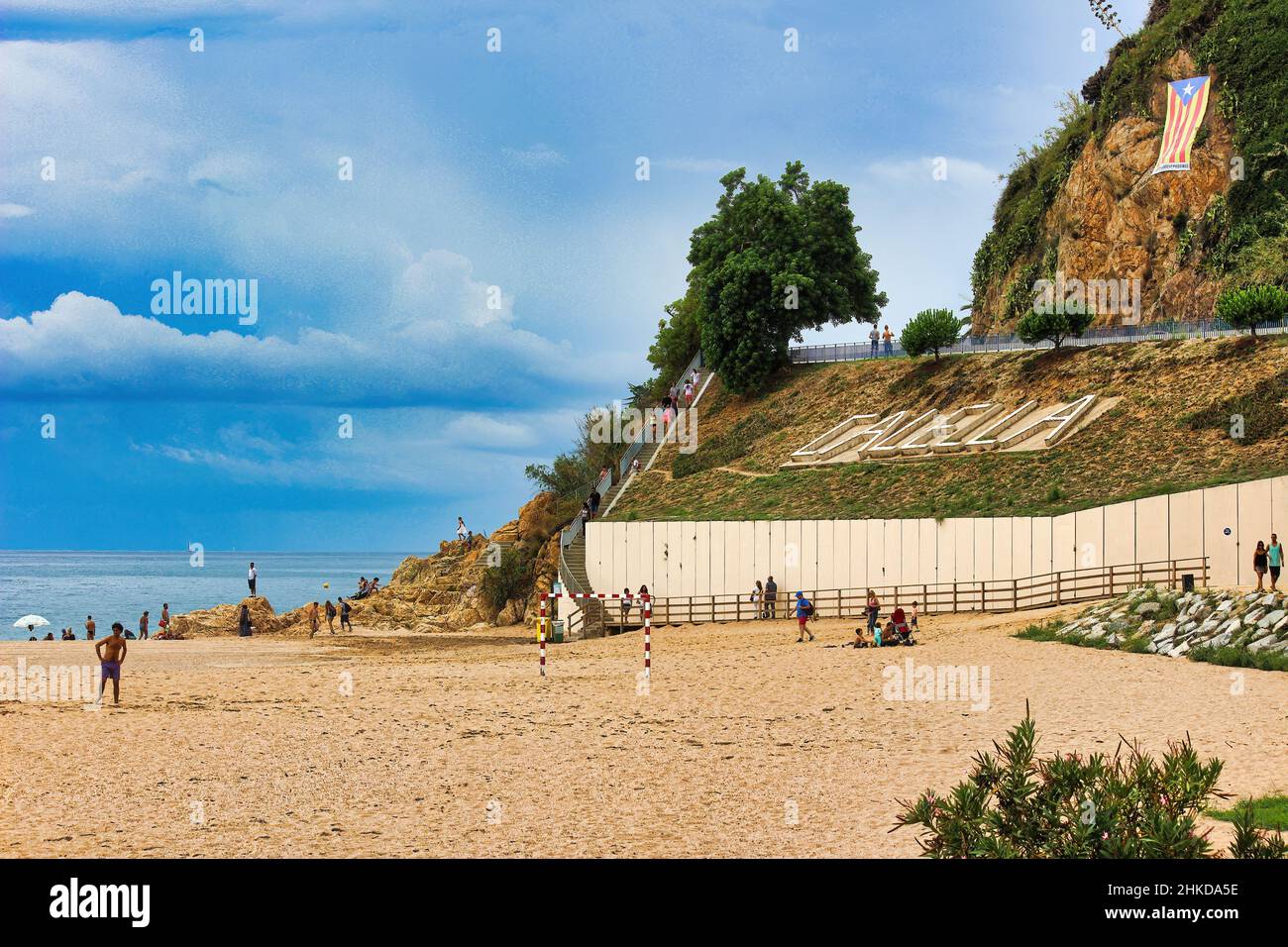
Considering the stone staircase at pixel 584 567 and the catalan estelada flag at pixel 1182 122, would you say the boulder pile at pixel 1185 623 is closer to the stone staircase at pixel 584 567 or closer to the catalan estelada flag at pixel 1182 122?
the stone staircase at pixel 584 567

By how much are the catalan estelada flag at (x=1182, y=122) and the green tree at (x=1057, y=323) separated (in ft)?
47.2

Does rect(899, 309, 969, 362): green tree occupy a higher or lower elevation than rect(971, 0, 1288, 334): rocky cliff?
lower

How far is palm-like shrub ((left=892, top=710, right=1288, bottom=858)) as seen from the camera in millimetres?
9609

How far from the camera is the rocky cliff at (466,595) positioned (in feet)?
184

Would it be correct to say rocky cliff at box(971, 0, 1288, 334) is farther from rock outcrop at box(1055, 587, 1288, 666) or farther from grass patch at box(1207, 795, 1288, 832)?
grass patch at box(1207, 795, 1288, 832)

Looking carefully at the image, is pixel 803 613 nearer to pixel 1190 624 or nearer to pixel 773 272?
pixel 1190 624

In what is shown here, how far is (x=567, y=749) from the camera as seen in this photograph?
19859 mm

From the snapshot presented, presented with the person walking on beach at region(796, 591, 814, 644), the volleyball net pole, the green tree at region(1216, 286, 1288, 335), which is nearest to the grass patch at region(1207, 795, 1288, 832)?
the volleyball net pole

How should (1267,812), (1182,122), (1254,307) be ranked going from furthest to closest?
(1182,122)
(1254,307)
(1267,812)

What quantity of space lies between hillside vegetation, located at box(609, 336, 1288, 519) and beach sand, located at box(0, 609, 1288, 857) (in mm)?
16554

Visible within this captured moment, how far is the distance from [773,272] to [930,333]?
10.0 metres

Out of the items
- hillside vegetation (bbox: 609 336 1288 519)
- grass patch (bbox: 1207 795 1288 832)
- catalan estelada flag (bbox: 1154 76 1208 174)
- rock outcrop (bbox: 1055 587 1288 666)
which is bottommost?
grass patch (bbox: 1207 795 1288 832)


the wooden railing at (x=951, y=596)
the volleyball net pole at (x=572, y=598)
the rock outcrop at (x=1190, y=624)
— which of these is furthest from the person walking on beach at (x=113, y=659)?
the wooden railing at (x=951, y=596)

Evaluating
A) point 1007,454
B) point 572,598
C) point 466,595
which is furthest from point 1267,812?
point 466,595
